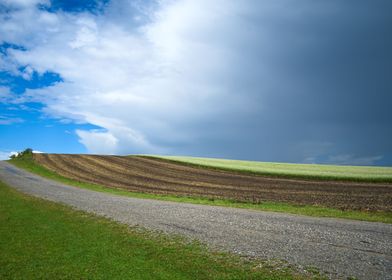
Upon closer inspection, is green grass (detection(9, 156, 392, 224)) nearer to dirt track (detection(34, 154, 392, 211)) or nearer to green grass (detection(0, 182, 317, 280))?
dirt track (detection(34, 154, 392, 211))

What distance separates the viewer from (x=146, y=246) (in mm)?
15266

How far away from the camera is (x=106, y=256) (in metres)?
13.3

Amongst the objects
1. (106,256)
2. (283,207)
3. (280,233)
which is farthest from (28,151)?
(280,233)

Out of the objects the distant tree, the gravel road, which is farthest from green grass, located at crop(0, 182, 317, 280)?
Answer: the distant tree

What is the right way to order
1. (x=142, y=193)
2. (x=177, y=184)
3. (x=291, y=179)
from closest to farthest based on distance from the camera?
(x=142, y=193) < (x=177, y=184) < (x=291, y=179)

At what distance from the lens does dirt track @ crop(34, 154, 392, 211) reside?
33.9 metres

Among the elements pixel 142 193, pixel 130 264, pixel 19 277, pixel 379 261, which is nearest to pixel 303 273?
pixel 379 261

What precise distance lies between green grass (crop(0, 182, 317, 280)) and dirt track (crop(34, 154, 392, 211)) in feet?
63.1

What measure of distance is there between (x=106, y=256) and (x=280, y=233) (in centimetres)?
1018

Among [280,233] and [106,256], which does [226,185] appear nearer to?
[280,233]

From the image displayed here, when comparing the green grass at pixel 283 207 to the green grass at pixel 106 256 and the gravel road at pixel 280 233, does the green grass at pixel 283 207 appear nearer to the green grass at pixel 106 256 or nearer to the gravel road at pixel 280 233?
the gravel road at pixel 280 233

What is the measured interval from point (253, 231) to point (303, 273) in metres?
6.99

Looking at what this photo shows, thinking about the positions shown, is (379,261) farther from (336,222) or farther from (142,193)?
(142,193)

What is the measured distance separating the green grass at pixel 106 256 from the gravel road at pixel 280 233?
1616 mm
